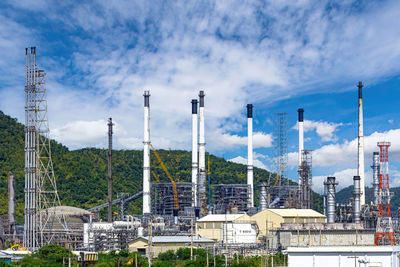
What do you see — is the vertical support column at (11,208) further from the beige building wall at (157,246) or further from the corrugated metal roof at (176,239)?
the corrugated metal roof at (176,239)

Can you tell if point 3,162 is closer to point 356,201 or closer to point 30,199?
point 30,199

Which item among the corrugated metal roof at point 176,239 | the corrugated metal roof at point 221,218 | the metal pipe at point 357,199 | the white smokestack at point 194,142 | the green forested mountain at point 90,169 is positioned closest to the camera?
the corrugated metal roof at point 176,239

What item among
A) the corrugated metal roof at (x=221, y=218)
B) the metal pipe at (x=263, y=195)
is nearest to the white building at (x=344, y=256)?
the corrugated metal roof at (x=221, y=218)

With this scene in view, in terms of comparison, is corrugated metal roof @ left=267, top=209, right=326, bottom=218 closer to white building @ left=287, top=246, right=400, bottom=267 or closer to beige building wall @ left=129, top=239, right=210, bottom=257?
beige building wall @ left=129, top=239, right=210, bottom=257

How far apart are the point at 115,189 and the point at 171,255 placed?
67.6m

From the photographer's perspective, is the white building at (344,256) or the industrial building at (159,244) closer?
the white building at (344,256)

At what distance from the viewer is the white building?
3662 centimetres

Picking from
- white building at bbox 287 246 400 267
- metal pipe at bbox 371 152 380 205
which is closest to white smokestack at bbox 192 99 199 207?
metal pipe at bbox 371 152 380 205

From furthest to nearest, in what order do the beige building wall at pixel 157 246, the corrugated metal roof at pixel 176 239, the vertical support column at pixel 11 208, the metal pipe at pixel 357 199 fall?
the vertical support column at pixel 11 208 → the metal pipe at pixel 357 199 → the corrugated metal roof at pixel 176 239 → the beige building wall at pixel 157 246

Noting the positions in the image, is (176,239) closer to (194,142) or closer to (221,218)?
(221,218)

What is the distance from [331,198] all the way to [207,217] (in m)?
17.9

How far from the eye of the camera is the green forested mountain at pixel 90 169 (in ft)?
368

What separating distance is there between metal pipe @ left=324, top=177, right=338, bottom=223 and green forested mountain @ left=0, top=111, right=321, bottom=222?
1837 inches

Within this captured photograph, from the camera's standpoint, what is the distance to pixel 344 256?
123 feet
